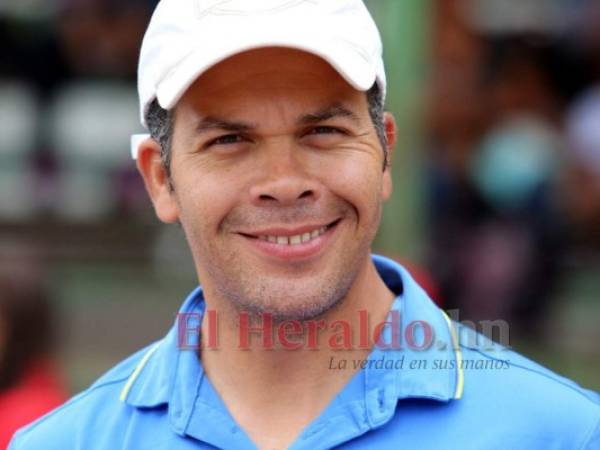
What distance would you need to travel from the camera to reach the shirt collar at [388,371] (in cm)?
264

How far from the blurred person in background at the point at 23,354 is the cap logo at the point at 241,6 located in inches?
84.7

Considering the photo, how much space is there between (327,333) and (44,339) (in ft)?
7.00

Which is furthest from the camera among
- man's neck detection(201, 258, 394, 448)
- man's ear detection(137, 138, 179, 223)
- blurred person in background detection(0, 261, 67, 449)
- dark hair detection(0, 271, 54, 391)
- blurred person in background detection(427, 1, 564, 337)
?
blurred person in background detection(427, 1, 564, 337)

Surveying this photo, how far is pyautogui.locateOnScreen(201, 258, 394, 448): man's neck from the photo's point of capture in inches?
108

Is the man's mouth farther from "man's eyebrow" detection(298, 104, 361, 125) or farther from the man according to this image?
"man's eyebrow" detection(298, 104, 361, 125)

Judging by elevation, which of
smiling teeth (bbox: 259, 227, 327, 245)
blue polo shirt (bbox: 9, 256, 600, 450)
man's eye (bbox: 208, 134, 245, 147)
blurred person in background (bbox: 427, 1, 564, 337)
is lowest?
blue polo shirt (bbox: 9, 256, 600, 450)

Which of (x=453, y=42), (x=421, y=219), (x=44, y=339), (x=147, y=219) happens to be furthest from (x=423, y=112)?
(x=44, y=339)

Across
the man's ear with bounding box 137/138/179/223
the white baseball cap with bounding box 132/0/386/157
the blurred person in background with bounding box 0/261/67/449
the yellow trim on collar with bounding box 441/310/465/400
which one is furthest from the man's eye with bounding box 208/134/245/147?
the blurred person in background with bounding box 0/261/67/449

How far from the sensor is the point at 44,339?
464 cm

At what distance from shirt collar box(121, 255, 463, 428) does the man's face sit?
197 millimetres

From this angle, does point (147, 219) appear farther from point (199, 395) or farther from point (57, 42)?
point (199, 395)

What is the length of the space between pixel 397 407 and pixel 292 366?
27 centimetres

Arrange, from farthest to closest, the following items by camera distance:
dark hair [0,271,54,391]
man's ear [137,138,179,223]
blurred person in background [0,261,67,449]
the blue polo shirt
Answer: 1. dark hair [0,271,54,391]
2. blurred person in background [0,261,67,449]
3. man's ear [137,138,179,223]
4. the blue polo shirt

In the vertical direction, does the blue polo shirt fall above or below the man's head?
below
